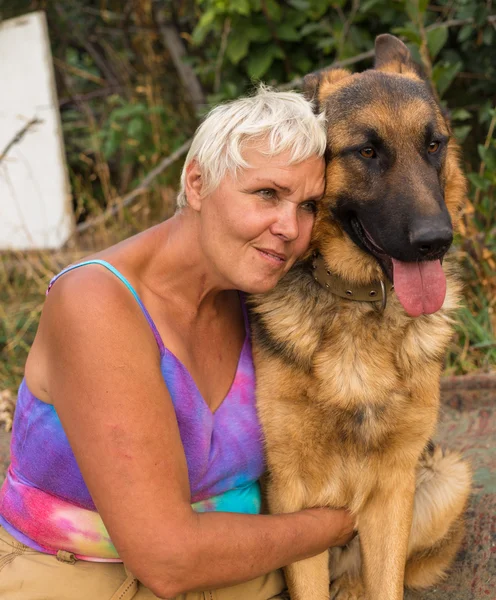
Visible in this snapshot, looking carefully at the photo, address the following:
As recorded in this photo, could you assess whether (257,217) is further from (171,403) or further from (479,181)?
(479,181)

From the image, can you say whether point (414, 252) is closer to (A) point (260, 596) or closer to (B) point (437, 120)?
(B) point (437, 120)

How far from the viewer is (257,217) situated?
1.83m

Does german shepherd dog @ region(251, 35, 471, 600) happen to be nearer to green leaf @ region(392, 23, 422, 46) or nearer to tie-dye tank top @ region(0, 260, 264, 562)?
tie-dye tank top @ region(0, 260, 264, 562)

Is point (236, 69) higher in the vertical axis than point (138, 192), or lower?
higher

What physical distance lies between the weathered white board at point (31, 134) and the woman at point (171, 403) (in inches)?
144

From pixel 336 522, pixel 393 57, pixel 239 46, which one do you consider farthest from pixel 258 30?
pixel 336 522

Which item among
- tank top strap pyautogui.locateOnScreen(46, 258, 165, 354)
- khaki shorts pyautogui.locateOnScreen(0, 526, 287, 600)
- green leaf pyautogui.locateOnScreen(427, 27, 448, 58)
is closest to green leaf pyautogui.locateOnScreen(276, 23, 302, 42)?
green leaf pyautogui.locateOnScreen(427, 27, 448, 58)

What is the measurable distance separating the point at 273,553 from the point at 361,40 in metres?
Result: 3.57

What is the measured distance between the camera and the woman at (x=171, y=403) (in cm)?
165

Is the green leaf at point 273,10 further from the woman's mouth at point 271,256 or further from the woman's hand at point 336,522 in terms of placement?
the woman's hand at point 336,522

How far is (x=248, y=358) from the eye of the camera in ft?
7.36

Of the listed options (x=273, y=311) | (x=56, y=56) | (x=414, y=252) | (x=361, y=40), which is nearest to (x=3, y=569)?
(x=273, y=311)

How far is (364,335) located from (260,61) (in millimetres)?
3033

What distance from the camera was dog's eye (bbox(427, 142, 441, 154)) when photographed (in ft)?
6.92
